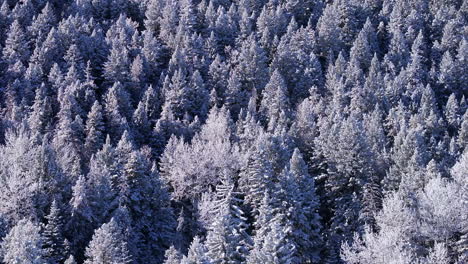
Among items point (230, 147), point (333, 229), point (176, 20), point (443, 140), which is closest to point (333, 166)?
point (333, 229)

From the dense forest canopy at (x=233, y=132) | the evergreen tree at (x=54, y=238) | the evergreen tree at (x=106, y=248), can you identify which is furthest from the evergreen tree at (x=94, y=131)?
the evergreen tree at (x=106, y=248)

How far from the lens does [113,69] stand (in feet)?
296

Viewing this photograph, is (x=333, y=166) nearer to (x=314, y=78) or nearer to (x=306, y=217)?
(x=306, y=217)

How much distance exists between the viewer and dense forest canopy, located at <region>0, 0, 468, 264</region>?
1932 inches

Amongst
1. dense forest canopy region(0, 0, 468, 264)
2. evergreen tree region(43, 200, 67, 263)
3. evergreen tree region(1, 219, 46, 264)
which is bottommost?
evergreen tree region(1, 219, 46, 264)

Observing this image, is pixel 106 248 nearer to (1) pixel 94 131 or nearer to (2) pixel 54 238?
(2) pixel 54 238

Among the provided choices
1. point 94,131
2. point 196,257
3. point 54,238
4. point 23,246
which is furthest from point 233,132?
point 23,246

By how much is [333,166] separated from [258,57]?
118ft

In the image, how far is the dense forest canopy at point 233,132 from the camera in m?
49.1

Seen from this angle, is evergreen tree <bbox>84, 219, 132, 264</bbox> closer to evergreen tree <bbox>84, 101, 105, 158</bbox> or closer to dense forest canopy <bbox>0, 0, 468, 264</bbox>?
dense forest canopy <bbox>0, 0, 468, 264</bbox>

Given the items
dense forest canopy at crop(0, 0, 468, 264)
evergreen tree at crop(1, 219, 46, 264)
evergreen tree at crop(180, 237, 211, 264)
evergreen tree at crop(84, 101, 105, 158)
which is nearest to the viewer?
evergreen tree at crop(180, 237, 211, 264)

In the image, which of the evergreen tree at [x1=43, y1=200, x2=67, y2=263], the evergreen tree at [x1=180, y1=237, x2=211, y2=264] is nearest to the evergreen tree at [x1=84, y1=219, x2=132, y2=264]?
the evergreen tree at [x1=43, y1=200, x2=67, y2=263]

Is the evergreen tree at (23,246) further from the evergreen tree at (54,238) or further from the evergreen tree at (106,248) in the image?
the evergreen tree at (106,248)

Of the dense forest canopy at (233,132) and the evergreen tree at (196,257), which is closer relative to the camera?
the evergreen tree at (196,257)
